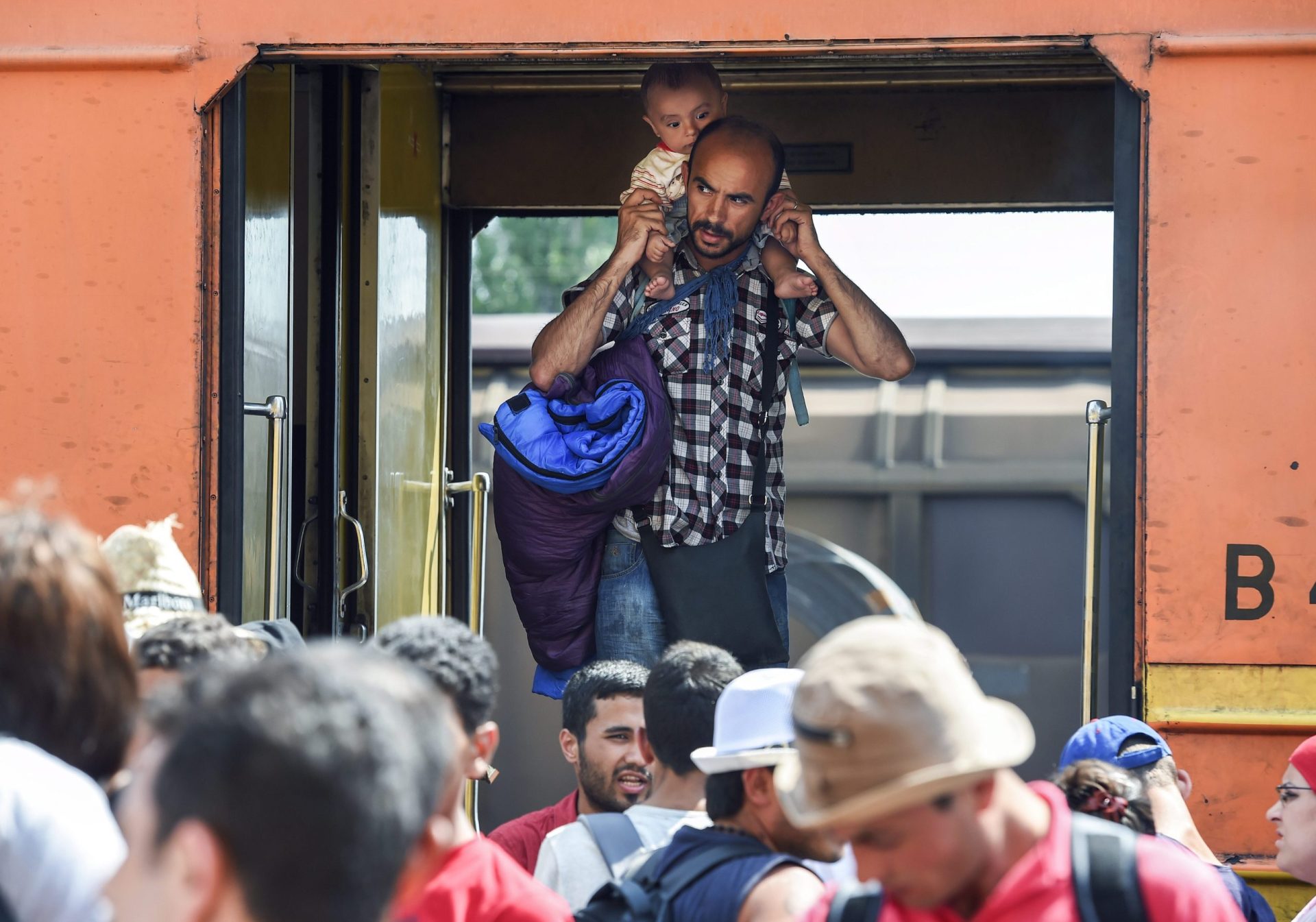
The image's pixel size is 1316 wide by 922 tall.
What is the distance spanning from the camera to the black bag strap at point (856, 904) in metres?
1.75

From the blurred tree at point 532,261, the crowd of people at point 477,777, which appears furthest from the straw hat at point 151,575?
the blurred tree at point 532,261

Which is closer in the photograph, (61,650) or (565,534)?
(61,650)

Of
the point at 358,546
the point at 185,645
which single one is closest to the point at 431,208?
the point at 358,546

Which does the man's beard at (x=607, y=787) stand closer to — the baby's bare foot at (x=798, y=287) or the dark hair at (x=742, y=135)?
the baby's bare foot at (x=798, y=287)

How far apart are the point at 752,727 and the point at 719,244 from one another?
200cm

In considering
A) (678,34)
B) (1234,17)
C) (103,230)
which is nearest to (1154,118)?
(1234,17)

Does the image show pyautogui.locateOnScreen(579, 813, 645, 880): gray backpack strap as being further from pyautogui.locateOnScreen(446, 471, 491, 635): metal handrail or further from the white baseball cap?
pyautogui.locateOnScreen(446, 471, 491, 635): metal handrail

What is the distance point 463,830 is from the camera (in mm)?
2035

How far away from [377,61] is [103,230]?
75cm

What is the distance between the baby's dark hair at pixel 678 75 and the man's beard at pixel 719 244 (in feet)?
1.27

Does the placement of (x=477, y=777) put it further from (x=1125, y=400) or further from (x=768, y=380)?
(x=768, y=380)

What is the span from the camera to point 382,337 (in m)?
4.63

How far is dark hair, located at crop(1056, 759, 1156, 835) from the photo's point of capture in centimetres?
247

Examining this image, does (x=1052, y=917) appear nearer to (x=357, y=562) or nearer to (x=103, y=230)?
(x=103, y=230)
